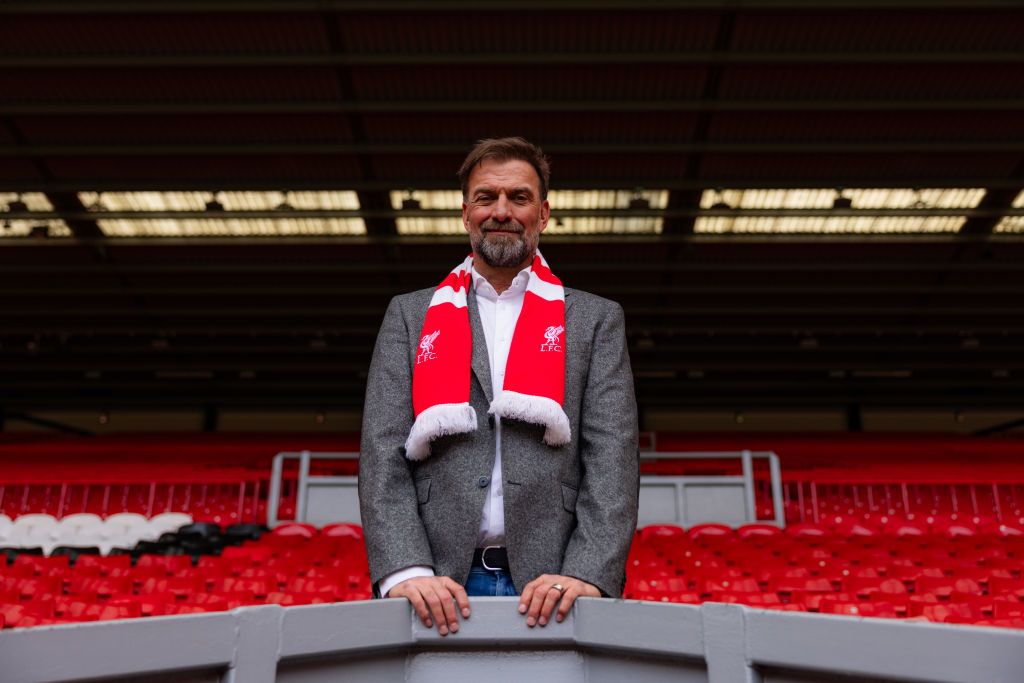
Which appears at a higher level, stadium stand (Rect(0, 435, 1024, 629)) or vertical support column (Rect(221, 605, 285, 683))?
stadium stand (Rect(0, 435, 1024, 629))

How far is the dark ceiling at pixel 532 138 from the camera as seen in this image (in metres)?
7.83

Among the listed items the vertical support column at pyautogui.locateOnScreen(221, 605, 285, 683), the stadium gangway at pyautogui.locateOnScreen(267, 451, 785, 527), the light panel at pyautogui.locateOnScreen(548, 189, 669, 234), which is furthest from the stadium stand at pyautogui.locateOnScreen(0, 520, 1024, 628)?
the light panel at pyautogui.locateOnScreen(548, 189, 669, 234)

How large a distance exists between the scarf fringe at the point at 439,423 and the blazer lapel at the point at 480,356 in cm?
8

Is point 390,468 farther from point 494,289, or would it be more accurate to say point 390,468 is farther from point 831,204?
point 831,204

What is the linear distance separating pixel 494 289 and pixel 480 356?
20 centimetres

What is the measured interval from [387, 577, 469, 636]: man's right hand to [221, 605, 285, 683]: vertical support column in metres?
0.26

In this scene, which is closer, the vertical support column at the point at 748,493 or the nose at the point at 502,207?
the nose at the point at 502,207

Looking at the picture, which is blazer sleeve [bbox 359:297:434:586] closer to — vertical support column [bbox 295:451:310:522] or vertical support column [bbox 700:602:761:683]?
vertical support column [bbox 700:602:761:683]

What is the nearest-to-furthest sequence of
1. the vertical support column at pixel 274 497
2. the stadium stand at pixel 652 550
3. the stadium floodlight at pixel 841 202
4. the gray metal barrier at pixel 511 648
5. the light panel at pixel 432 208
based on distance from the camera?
the gray metal barrier at pixel 511 648
the stadium stand at pixel 652 550
the vertical support column at pixel 274 497
the stadium floodlight at pixel 841 202
the light panel at pixel 432 208

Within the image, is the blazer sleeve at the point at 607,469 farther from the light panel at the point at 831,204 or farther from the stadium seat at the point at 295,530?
the light panel at the point at 831,204

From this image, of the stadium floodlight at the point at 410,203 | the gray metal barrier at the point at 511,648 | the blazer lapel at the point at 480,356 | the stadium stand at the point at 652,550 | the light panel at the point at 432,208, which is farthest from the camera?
the light panel at the point at 432,208

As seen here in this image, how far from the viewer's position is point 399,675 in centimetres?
124

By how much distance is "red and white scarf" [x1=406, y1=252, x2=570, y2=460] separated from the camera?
147 centimetres


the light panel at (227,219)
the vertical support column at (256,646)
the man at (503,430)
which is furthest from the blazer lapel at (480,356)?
the light panel at (227,219)
